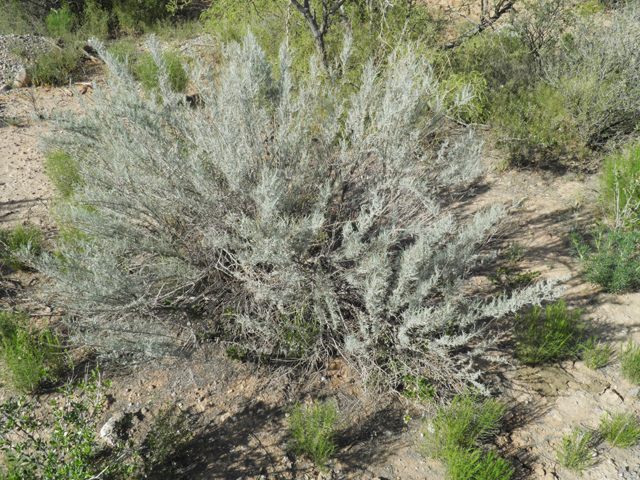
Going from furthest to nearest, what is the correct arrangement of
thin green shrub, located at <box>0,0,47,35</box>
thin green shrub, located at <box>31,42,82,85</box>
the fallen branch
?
1. thin green shrub, located at <box>0,0,47,35</box>
2. thin green shrub, located at <box>31,42,82,85</box>
3. the fallen branch

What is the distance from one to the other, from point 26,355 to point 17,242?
1362mm

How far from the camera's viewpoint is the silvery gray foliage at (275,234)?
2.39 meters

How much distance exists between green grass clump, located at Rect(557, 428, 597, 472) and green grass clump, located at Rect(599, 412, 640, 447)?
12 cm

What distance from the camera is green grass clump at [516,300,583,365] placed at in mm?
2723

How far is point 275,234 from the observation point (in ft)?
7.67

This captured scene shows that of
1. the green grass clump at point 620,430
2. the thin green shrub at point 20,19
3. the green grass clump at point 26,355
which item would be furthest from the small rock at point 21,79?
the green grass clump at point 620,430

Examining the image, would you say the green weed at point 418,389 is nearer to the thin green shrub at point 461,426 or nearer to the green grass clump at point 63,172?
the thin green shrub at point 461,426

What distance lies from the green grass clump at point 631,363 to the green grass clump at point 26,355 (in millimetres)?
3693

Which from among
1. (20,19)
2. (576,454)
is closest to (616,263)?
(576,454)

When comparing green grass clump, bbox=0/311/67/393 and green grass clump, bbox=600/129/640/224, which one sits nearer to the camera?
green grass clump, bbox=0/311/67/393

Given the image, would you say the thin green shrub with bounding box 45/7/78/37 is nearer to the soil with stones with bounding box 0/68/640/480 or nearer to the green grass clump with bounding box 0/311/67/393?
the soil with stones with bounding box 0/68/640/480

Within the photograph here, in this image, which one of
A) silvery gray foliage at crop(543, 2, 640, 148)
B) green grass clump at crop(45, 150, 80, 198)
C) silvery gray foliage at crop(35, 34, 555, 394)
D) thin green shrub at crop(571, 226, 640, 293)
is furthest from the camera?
silvery gray foliage at crop(543, 2, 640, 148)

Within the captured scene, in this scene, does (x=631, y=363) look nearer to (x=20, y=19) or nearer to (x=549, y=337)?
(x=549, y=337)

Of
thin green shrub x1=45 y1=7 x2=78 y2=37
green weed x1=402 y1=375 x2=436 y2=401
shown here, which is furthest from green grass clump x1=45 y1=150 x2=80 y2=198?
thin green shrub x1=45 y1=7 x2=78 y2=37
